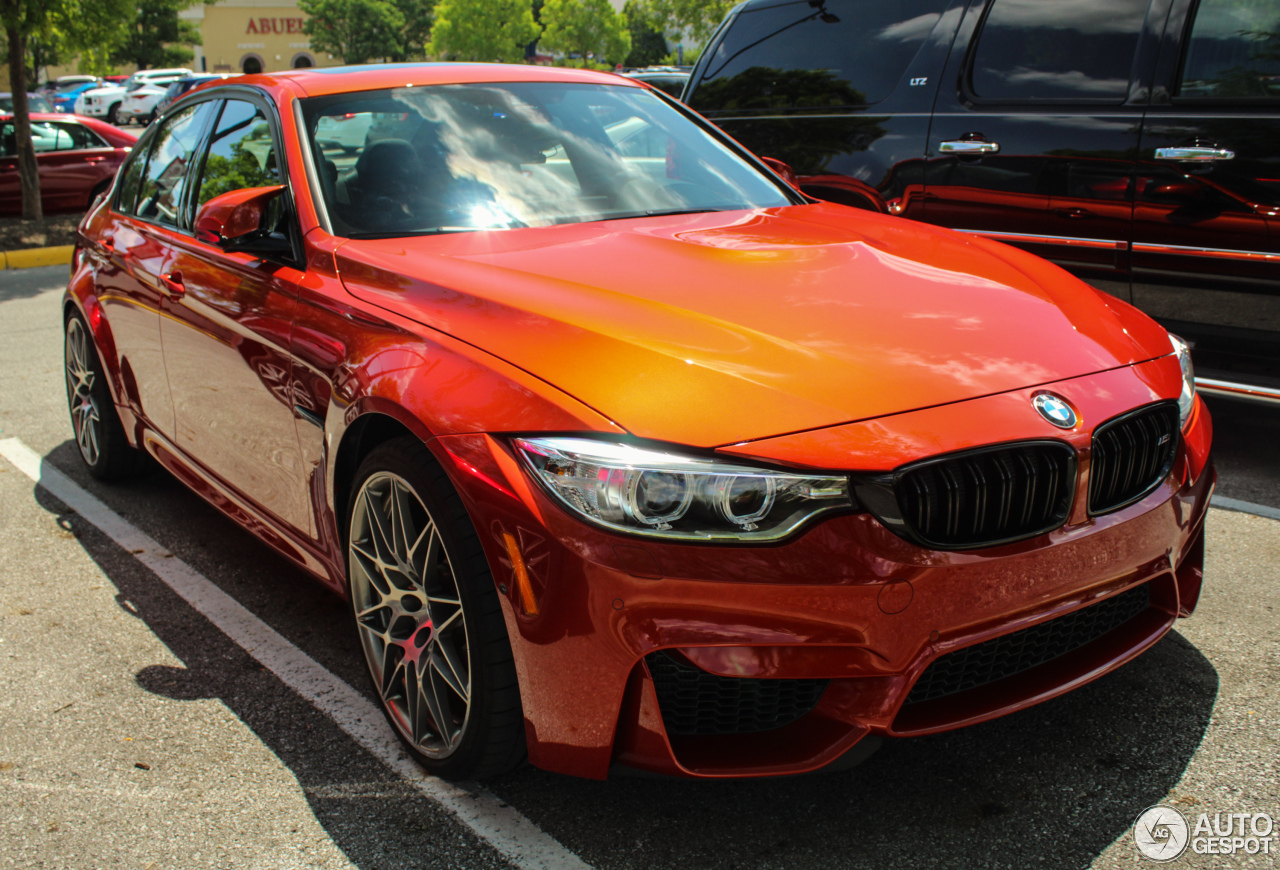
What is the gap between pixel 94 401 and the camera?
4.59 meters

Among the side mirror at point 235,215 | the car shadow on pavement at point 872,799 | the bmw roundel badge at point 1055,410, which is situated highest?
the side mirror at point 235,215

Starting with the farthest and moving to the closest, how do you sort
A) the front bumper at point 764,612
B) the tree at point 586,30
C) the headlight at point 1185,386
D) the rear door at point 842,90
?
1. the tree at point 586,30
2. the rear door at point 842,90
3. the headlight at point 1185,386
4. the front bumper at point 764,612

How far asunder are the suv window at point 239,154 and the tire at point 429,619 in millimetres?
1246

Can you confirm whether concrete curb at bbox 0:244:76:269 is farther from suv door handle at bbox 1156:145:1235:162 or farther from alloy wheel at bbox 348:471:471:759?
suv door handle at bbox 1156:145:1235:162

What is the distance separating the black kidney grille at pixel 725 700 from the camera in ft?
6.68

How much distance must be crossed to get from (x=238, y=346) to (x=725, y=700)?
1.85 m

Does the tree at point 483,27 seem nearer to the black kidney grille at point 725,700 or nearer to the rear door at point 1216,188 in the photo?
the rear door at point 1216,188

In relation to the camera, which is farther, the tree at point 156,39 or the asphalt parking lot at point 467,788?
the tree at point 156,39

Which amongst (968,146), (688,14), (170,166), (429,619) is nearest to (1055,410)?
(429,619)

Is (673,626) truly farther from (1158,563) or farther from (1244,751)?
(1244,751)

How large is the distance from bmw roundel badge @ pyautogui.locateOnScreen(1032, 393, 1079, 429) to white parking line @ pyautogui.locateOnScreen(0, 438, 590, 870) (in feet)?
4.18

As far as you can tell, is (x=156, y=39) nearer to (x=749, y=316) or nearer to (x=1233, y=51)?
(x=1233, y=51)

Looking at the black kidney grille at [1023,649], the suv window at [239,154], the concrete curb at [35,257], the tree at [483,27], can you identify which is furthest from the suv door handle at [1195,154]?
the tree at [483,27]

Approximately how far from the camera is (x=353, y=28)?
255 feet
